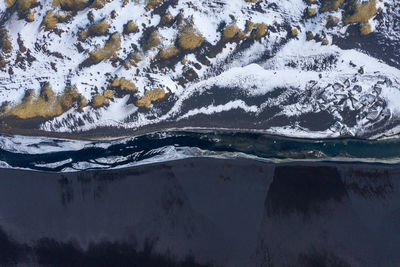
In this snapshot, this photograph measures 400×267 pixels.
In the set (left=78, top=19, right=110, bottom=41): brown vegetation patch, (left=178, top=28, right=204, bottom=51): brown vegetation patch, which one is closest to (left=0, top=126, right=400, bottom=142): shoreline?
(left=178, top=28, right=204, bottom=51): brown vegetation patch

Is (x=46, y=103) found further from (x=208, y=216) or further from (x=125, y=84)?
(x=208, y=216)

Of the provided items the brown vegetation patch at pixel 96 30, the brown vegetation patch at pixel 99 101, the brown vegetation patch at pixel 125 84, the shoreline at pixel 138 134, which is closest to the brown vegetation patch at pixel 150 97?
the brown vegetation patch at pixel 125 84

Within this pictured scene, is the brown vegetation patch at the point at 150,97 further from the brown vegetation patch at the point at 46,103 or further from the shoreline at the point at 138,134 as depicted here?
the brown vegetation patch at the point at 46,103

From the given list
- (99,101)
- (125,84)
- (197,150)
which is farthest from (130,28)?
(197,150)

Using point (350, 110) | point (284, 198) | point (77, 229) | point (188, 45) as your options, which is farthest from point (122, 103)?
point (350, 110)

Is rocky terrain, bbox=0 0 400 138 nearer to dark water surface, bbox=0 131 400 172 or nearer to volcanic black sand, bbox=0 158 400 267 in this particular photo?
dark water surface, bbox=0 131 400 172
